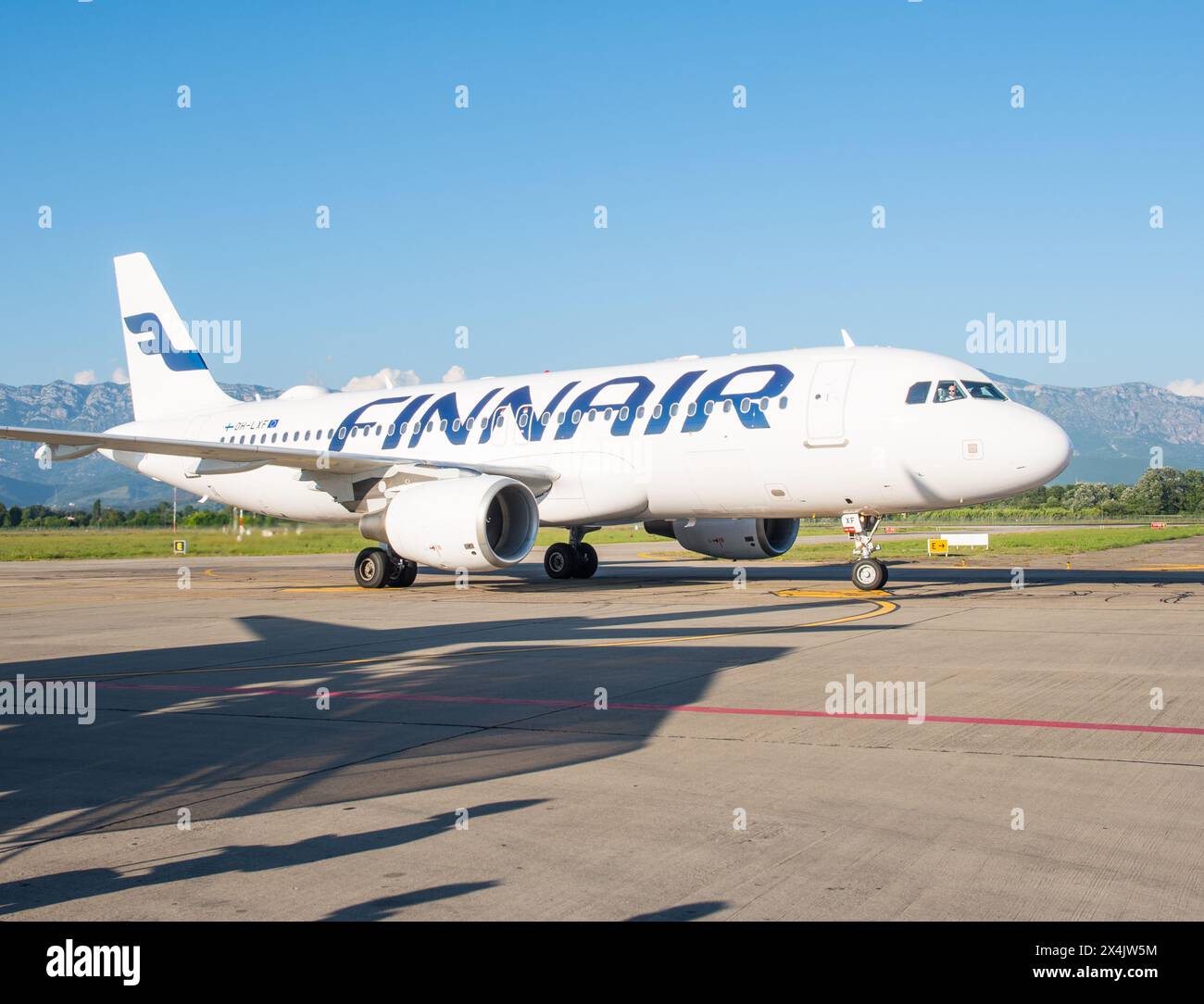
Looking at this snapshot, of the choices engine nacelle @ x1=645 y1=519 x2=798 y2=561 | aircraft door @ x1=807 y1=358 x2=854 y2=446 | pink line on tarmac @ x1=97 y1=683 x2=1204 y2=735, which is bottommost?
pink line on tarmac @ x1=97 y1=683 x2=1204 y2=735

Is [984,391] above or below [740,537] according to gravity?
above

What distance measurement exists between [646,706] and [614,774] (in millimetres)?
2317

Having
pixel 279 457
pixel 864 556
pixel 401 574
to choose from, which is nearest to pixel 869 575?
pixel 864 556

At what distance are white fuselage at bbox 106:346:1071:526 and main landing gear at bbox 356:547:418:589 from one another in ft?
3.45

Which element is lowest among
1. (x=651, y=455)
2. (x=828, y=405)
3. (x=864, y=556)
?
(x=864, y=556)

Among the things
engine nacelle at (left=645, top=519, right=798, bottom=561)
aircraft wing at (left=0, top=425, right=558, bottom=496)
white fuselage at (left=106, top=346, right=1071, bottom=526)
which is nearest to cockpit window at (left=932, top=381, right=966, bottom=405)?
white fuselage at (left=106, top=346, right=1071, bottom=526)

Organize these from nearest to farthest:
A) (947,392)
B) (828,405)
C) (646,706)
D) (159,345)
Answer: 1. (646,706)
2. (947,392)
3. (828,405)
4. (159,345)

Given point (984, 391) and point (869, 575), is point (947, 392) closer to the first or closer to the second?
point (984, 391)

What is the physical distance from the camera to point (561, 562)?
82.9ft

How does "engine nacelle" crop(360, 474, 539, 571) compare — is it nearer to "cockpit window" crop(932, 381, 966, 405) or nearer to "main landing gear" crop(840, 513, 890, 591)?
"main landing gear" crop(840, 513, 890, 591)

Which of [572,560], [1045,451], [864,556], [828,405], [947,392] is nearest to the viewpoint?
[1045,451]

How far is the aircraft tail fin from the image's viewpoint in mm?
29594
